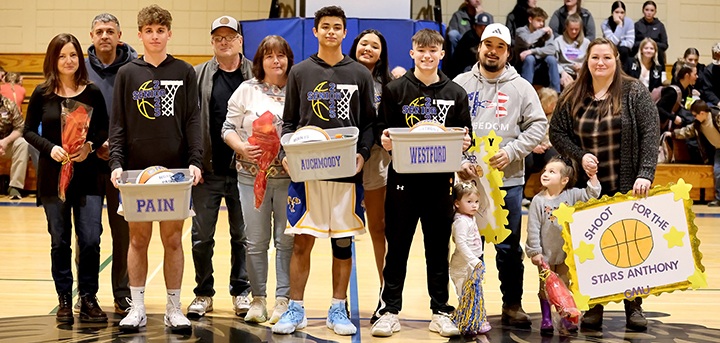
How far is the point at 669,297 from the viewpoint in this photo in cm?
496

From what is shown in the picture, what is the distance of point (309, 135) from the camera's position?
3.64 m

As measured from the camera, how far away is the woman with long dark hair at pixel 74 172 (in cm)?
409

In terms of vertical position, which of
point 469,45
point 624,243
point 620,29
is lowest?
point 624,243

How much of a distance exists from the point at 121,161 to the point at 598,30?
1074 cm

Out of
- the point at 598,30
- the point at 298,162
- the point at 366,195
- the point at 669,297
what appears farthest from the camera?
the point at 598,30

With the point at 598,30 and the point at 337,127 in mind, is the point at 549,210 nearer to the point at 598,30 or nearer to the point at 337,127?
the point at 337,127

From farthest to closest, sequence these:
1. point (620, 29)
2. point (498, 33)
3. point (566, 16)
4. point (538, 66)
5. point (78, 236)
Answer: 1. point (620, 29)
2. point (566, 16)
3. point (538, 66)
4. point (78, 236)
5. point (498, 33)

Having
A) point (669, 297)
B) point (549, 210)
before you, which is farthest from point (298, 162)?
point (669, 297)

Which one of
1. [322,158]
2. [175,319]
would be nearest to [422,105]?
[322,158]

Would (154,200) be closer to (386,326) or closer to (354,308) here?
(386,326)

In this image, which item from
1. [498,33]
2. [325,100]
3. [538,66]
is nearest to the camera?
[325,100]

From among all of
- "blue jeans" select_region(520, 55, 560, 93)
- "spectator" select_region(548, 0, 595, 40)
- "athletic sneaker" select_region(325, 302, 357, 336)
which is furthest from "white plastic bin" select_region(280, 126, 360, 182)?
"spectator" select_region(548, 0, 595, 40)

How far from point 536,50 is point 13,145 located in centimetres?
749

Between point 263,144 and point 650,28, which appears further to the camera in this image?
point 650,28
